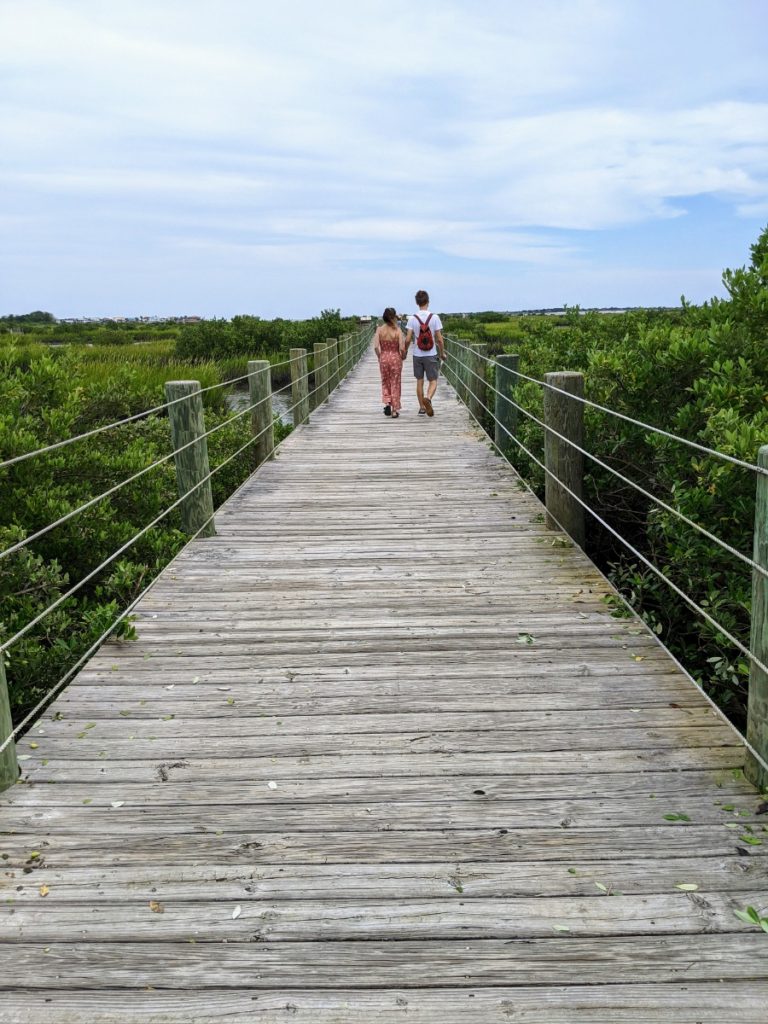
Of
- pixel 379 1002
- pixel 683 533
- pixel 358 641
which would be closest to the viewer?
pixel 379 1002

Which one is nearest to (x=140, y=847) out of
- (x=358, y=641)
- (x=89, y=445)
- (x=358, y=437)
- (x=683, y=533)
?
(x=358, y=641)

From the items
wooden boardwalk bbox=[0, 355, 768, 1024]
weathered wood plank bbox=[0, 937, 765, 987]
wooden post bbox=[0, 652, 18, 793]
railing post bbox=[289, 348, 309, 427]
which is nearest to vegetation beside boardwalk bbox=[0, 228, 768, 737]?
wooden boardwalk bbox=[0, 355, 768, 1024]

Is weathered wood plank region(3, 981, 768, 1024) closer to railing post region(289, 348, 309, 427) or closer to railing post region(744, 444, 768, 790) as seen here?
railing post region(744, 444, 768, 790)

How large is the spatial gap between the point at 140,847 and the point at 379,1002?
36.0 inches

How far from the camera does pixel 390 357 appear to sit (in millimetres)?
11922

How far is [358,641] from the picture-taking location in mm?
4023

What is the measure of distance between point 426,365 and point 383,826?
964 cm

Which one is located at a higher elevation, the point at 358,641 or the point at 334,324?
the point at 334,324

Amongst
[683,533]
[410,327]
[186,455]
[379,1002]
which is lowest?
[379,1002]

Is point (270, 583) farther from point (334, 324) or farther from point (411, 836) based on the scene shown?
point (334, 324)

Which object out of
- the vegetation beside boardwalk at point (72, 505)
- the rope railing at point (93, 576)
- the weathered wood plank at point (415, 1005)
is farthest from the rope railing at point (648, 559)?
the vegetation beside boardwalk at point (72, 505)

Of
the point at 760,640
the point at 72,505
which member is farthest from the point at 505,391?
the point at 760,640

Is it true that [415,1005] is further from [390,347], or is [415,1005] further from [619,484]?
[390,347]

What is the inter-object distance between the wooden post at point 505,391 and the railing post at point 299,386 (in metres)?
3.60
